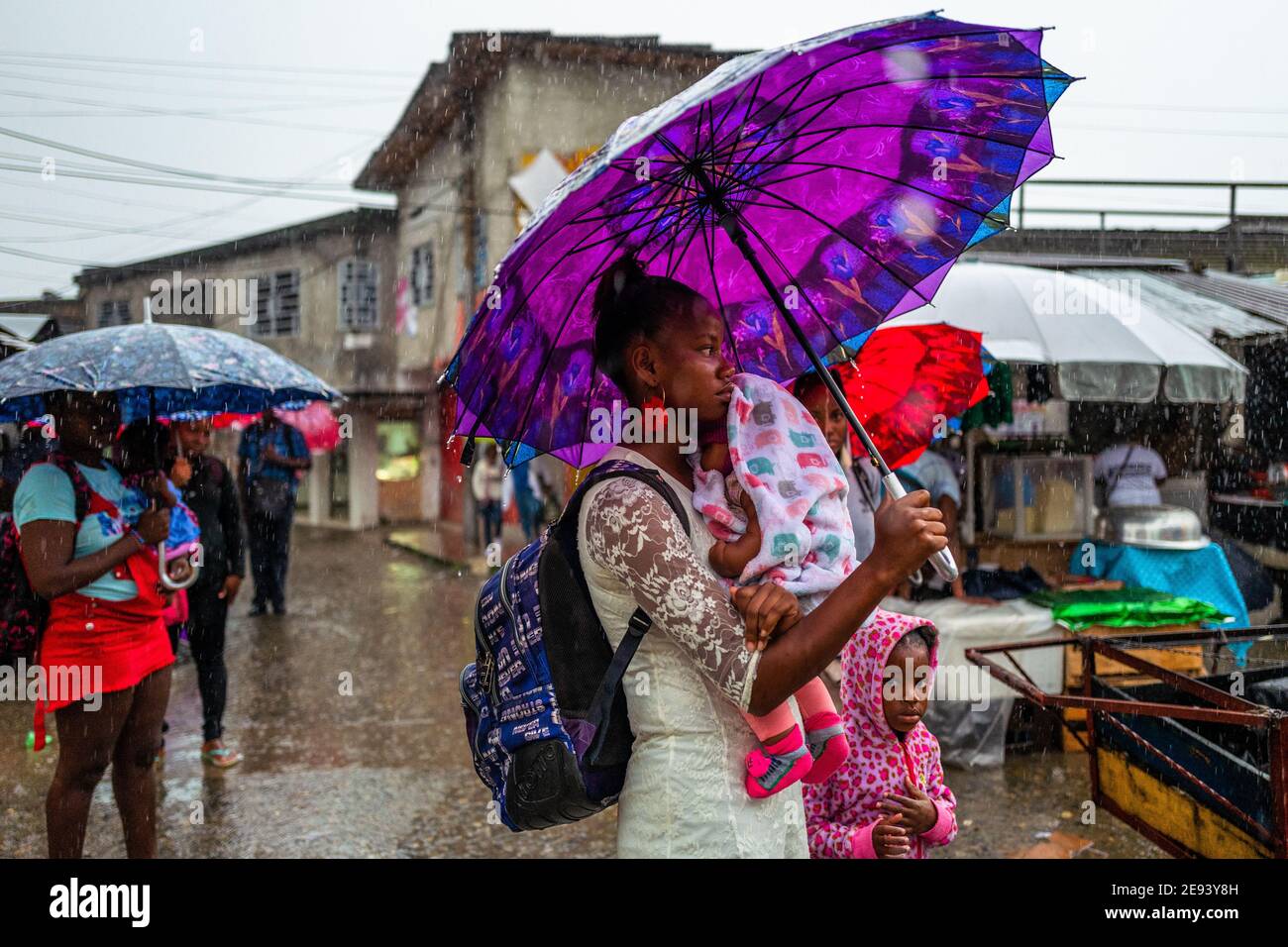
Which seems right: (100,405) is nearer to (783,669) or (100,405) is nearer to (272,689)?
(783,669)

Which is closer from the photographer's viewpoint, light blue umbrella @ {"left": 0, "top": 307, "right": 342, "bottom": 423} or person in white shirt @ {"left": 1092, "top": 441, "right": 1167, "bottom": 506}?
light blue umbrella @ {"left": 0, "top": 307, "right": 342, "bottom": 423}

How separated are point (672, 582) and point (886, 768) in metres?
1.27

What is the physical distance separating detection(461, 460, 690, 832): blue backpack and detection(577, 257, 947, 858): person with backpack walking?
0.03m

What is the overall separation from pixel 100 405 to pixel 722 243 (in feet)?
8.67

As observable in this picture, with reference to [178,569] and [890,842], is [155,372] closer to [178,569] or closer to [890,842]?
[178,569]

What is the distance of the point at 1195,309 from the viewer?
858cm

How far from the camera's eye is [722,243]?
238 cm

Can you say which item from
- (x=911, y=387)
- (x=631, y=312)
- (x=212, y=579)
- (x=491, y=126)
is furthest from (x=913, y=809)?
(x=491, y=126)

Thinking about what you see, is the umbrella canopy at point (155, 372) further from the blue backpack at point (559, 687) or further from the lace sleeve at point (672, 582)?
the lace sleeve at point (672, 582)

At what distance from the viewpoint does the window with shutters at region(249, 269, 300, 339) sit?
25.9m

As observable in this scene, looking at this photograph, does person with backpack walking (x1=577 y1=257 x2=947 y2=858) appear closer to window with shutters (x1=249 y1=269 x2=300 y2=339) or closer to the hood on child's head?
the hood on child's head

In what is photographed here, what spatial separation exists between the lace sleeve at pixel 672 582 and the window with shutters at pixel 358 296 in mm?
24179

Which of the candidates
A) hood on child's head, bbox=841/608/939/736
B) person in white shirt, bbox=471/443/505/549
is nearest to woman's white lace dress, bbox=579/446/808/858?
hood on child's head, bbox=841/608/939/736

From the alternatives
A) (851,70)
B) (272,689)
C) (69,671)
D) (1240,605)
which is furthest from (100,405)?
(1240,605)
